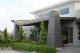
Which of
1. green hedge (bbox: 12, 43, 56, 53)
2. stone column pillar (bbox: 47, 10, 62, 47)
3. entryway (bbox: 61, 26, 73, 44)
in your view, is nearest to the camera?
green hedge (bbox: 12, 43, 56, 53)

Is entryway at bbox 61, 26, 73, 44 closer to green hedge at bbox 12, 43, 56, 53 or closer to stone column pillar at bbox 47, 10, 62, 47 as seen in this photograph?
stone column pillar at bbox 47, 10, 62, 47

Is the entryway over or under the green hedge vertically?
over

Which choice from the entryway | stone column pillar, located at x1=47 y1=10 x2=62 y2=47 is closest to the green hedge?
stone column pillar, located at x1=47 y1=10 x2=62 y2=47

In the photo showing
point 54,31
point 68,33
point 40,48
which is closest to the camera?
point 40,48

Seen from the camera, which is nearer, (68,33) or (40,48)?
(40,48)

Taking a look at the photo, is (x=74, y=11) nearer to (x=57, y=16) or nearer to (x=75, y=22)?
(x=75, y=22)

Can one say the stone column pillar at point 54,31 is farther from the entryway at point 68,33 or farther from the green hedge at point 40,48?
the entryway at point 68,33

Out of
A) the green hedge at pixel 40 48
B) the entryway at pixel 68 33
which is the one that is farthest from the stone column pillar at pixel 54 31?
the entryway at pixel 68 33

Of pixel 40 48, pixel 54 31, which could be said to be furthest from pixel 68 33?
pixel 40 48

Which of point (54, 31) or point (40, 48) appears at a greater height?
point (54, 31)

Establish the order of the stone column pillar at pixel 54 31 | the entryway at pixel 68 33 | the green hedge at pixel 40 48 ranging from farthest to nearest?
1. the entryway at pixel 68 33
2. the stone column pillar at pixel 54 31
3. the green hedge at pixel 40 48

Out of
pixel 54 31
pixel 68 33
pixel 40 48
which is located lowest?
pixel 40 48

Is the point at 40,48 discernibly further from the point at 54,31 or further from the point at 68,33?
the point at 68,33

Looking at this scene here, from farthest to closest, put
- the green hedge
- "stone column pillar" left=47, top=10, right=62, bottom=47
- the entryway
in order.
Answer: the entryway, "stone column pillar" left=47, top=10, right=62, bottom=47, the green hedge
